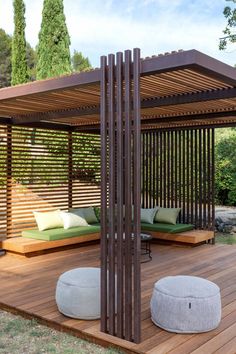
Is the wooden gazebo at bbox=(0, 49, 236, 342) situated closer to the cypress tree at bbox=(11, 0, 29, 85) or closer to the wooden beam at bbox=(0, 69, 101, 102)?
the wooden beam at bbox=(0, 69, 101, 102)

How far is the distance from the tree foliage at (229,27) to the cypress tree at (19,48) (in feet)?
30.7

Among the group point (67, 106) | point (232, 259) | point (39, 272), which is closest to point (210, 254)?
point (232, 259)

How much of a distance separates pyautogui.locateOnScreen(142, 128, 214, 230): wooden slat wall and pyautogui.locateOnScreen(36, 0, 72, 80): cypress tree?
23.6 feet

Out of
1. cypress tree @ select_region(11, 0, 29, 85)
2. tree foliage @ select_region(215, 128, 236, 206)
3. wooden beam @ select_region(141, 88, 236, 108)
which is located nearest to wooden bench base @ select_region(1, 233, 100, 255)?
wooden beam @ select_region(141, 88, 236, 108)

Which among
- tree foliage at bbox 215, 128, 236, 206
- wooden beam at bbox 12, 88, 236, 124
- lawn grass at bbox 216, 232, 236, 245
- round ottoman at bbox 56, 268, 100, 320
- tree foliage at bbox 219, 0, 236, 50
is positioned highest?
tree foliage at bbox 219, 0, 236, 50

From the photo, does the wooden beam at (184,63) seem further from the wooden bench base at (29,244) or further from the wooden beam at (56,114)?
the wooden bench base at (29,244)

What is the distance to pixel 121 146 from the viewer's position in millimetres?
3727

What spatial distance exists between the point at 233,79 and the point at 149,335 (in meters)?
2.69

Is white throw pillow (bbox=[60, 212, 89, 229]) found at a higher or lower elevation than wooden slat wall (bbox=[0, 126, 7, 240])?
lower

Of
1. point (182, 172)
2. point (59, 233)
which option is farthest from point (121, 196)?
point (182, 172)

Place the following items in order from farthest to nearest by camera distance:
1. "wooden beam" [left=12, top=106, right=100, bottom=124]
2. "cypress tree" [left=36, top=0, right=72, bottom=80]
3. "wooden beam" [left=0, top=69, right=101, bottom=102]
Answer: "cypress tree" [left=36, top=0, right=72, bottom=80], "wooden beam" [left=12, top=106, right=100, bottom=124], "wooden beam" [left=0, top=69, right=101, bottom=102]

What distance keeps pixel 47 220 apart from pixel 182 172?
11.2 ft

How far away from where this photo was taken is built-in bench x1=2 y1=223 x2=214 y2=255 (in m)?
7.22

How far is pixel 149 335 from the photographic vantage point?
12.4 feet
